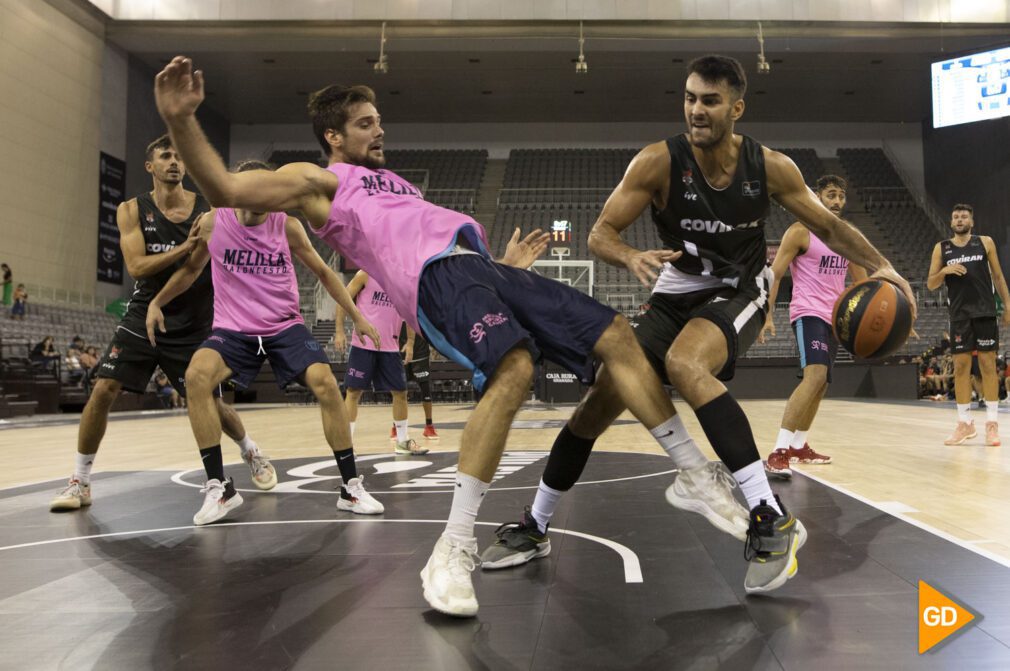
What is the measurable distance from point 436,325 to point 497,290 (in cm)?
22

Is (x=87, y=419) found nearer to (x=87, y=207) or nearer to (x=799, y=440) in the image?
(x=799, y=440)

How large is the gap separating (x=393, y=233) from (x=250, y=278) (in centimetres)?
171

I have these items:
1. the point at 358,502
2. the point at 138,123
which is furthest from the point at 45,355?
the point at 358,502

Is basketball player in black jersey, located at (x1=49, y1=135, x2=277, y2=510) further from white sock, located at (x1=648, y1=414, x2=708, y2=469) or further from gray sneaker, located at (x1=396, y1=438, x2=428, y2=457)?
white sock, located at (x1=648, y1=414, x2=708, y2=469)

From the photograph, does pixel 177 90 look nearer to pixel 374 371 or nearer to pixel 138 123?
pixel 374 371

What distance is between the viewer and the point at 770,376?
18797 millimetres

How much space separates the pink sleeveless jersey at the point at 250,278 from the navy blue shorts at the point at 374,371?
2373 mm

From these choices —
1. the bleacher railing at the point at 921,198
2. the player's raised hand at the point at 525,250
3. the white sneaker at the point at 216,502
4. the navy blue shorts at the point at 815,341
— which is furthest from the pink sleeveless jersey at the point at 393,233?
the bleacher railing at the point at 921,198

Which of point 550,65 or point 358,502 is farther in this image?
point 550,65

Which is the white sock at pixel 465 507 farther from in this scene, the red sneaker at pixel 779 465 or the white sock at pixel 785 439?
the white sock at pixel 785 439

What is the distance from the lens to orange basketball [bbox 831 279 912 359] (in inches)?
114

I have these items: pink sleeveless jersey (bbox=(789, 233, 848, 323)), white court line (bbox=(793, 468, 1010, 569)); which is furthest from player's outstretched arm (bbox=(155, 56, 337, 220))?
pink sleeveless jersey (bbox=(789, 233, 848, 323))

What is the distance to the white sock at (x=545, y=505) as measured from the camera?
286cm

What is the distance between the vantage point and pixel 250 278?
12.9 ft
